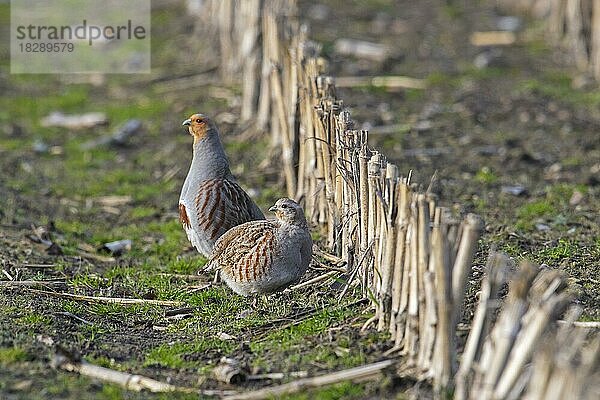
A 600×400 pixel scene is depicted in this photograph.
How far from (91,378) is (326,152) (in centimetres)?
267

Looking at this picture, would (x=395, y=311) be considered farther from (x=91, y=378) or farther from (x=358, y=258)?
(x=91, y=378)

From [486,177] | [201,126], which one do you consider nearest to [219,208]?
[201,126]

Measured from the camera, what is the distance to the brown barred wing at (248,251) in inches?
240

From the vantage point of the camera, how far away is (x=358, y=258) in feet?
19.8

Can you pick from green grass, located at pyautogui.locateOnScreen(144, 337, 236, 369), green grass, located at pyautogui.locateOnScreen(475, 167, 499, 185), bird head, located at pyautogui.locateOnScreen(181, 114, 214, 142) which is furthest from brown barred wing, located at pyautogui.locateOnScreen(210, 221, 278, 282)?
green grass, located at pyautogui.locateOnScreen(475, 167, 499, 185)

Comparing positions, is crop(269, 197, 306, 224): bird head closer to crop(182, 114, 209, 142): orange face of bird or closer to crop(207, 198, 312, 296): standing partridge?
crop(207, 198, 312, 296): standing partridge

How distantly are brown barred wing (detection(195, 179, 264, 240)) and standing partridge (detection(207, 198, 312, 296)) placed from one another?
550mm

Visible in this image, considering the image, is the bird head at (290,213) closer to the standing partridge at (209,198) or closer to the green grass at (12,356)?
the standing partridge at (209,198)

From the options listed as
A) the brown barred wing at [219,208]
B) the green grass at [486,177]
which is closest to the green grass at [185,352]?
the brown barred wing at [219,208]

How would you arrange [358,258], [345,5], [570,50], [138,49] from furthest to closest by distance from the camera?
[345,5], [138,49], [570,50], [358,258]

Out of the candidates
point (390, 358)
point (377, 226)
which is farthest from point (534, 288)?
point (377, 226)

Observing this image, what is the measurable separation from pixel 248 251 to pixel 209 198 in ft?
2.76

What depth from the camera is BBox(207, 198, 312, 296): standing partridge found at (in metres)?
6.06

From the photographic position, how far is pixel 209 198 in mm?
6895
